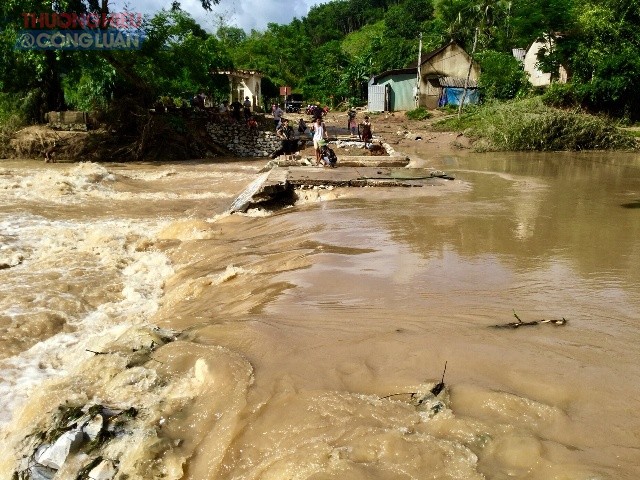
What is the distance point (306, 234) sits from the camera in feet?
24.6

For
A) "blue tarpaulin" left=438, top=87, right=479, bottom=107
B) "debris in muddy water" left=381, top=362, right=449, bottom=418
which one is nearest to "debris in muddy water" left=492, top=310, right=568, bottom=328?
"debris in muddy water" left=381, top=362, right=449, bottom=418

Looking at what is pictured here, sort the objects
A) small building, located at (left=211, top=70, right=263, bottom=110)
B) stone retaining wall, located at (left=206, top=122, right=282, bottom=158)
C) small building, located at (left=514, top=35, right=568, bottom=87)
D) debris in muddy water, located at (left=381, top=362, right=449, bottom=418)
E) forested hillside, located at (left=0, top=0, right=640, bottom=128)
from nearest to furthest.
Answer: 1. debris in muddy water, located at (left=381, top=362, right=449, bottom=418)
2. forested hillside, located at (left=0, top=0, right=640, bottom=128)
3. stone retaining wall, located at (left=206, top=122, right=282, bottom=158)
4. small building, located at (left=514, top=35, right=568, bottom=87)
5. small building, located at (left=211, top=70, right=263, bottom=110)

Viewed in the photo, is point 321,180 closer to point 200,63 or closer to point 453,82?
point 200,63

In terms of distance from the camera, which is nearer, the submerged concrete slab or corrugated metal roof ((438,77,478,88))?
the submerged concrete slab

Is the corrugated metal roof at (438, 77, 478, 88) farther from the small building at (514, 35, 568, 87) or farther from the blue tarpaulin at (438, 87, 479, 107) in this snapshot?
the small building at (514, 35, 568, 87)

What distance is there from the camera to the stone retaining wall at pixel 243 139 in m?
21.8

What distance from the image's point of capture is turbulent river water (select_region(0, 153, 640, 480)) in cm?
276

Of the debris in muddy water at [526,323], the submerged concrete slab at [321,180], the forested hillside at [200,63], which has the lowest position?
the debris in muddy water at [526,323]

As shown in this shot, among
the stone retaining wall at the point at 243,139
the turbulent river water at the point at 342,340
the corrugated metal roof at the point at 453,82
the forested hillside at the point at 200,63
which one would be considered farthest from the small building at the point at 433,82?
the turbulent river water at the point at 342,340

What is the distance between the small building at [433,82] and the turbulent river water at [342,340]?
28.6 metres

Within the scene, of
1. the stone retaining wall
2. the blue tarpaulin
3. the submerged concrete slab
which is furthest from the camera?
the blue tarpaulin

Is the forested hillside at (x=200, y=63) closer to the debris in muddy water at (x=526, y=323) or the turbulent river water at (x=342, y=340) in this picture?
the turbulent river water at (x=342, y=340)

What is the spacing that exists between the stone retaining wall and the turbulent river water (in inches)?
513

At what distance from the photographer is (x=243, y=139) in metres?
22.0
